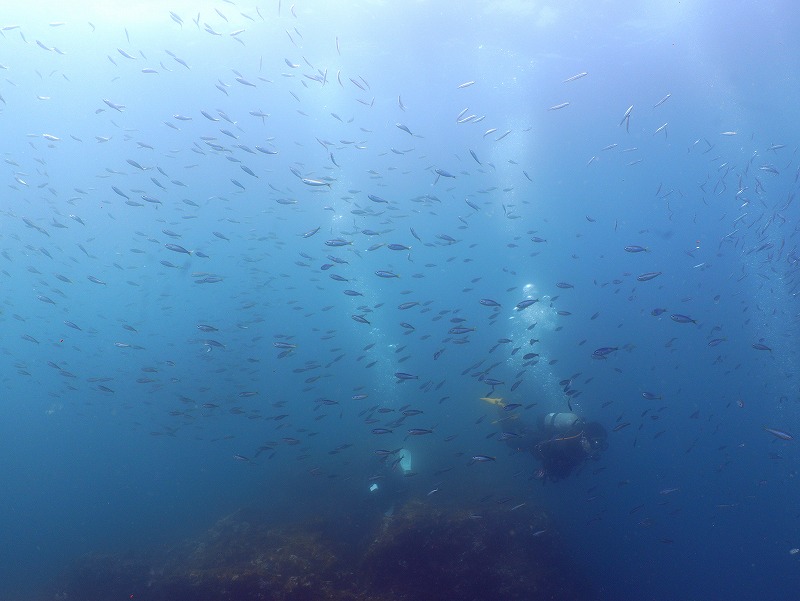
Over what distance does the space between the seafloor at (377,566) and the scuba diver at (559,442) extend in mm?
1627

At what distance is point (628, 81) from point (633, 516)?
78.2ft

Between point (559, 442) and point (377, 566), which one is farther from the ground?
point (559, 442)

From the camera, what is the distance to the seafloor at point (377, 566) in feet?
31.0

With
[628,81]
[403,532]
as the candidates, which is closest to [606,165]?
[628,81]

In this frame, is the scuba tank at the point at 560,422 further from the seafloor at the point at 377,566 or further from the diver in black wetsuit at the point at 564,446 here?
the seafloor at the point at 377,566

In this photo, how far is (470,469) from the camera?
58.5ft

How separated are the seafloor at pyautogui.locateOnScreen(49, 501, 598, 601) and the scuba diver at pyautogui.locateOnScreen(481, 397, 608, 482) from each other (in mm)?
1627

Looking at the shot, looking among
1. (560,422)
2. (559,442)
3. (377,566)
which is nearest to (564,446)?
(559,442)

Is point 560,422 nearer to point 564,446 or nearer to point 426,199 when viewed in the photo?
point 564,446

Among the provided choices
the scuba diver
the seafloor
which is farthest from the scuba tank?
the seafloor

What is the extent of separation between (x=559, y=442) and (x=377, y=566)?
5322 millimetres

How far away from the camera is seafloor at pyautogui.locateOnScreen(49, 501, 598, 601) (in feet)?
31.0

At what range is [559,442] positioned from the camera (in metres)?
11.5

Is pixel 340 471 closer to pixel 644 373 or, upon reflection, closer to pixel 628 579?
pixel 628 579
